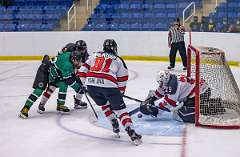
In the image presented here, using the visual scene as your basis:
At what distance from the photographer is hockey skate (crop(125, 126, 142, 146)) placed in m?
4.39

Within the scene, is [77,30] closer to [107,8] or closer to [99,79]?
[107,8]

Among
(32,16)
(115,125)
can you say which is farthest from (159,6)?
(115,125)

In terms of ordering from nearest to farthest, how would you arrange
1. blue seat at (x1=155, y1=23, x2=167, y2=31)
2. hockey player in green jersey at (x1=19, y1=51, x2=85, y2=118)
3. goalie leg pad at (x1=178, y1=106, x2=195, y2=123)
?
goalie leg pad at (x1=178, y1=106, x2=195, y2=123) < hockey player in green jersey at (x1=19, y1=51, x2=85, y2=118) < blue seat at (x1=155, y1=23, x2=167, y2=31)

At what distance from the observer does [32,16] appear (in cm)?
1302

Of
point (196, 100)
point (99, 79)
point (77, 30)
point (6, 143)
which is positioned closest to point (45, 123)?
point (6, 143)

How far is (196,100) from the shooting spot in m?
5.07

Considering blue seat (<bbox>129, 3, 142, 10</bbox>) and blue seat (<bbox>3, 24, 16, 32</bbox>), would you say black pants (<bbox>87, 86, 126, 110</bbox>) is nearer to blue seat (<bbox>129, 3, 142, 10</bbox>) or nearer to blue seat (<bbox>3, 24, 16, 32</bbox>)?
blue seat (<bbox>129, 3, 142, 10</bbox>)

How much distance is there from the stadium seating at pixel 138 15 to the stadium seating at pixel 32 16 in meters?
0.97

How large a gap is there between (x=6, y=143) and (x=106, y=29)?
803 cm

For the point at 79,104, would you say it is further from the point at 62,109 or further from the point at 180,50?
the point at 180,50

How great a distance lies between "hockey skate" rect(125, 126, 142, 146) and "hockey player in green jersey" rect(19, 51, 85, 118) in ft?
4.84

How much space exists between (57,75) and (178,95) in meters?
1.51

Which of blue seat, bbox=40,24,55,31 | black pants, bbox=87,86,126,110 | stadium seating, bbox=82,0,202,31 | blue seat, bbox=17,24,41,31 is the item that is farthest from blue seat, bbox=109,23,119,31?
black pants, bbox=87,86,126,110

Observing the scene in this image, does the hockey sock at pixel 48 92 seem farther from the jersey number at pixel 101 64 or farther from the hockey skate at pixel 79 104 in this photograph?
the jersey number at pixel 101 64
